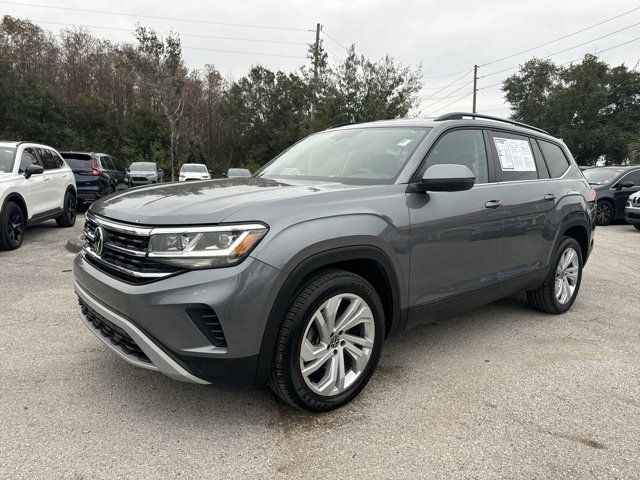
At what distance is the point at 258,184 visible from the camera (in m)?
3.05

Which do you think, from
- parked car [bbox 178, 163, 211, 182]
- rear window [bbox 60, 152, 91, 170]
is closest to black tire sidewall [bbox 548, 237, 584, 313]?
rear window [bbox 60, 152, 91, 170]

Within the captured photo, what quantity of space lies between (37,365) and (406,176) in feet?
9.15

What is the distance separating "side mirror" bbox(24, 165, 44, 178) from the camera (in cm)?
730

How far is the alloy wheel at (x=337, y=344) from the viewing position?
2.44 metres

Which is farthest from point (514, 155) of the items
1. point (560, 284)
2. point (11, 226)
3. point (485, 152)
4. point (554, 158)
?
point (11, 226)

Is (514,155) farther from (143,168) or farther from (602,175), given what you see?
(143,168)

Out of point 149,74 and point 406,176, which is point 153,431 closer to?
point 406,176

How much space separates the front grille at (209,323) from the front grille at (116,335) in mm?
390

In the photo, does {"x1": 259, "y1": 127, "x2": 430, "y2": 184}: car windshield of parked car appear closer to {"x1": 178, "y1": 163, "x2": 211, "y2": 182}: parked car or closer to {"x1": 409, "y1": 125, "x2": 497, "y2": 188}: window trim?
{"x1": 409, "y1": 125, "x2": 497, "y2": 188}: window trim

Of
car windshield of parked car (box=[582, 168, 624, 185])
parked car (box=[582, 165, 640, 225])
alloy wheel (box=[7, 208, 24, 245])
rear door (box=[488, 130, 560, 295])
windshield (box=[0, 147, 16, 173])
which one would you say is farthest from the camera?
car windshield of parked car (box=[582, 168, 624, 185])

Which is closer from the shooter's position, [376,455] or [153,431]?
[376,455]

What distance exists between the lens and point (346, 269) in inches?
106

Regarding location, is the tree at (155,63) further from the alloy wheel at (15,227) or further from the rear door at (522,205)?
the rear door at (522,205)

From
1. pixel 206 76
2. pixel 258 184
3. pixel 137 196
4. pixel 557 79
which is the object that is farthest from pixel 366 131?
pixel 557 79
